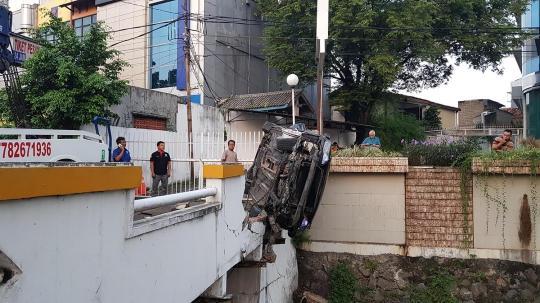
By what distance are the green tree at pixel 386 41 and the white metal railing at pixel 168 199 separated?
12.6 meters

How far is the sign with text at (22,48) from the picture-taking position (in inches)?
343

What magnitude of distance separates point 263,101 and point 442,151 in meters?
8.02

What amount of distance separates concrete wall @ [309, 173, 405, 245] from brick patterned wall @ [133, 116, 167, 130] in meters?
6.32

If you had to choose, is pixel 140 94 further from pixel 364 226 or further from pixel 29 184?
pixel 29 184

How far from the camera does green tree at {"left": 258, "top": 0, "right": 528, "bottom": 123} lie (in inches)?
653

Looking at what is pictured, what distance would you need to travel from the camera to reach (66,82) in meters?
9.79

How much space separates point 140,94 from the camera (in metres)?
12.5

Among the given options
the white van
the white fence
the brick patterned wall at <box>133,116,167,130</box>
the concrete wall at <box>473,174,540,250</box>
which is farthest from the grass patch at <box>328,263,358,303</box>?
the brick patterned wall at <box>133,116,167,130</box>

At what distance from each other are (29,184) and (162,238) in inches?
62.9

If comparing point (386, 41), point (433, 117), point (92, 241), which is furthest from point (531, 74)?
point (92, 241)

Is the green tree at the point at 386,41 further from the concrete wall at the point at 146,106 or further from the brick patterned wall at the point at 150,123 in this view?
the brick patterned wall at the point at 150,123

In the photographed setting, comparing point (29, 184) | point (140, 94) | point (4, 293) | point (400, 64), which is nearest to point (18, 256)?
point (4, 293)

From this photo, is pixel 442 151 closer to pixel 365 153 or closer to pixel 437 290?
pixel 365 153

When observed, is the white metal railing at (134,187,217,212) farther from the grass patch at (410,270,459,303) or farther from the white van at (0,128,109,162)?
the grass patch at (410,270,459,303)
